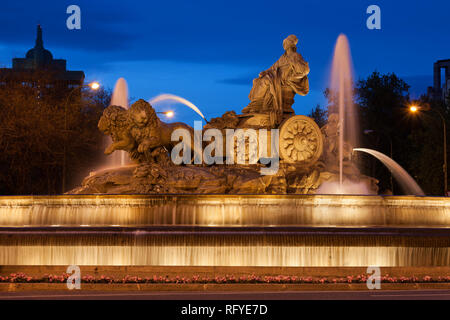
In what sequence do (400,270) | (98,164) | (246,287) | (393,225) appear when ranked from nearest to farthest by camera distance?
(246,287) → (400,270) → (393,225) → (98,164)

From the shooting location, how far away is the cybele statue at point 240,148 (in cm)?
2134

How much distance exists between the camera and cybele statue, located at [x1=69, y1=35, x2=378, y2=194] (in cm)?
2134

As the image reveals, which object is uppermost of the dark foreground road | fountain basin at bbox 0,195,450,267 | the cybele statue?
the cybele statue

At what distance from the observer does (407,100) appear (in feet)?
209

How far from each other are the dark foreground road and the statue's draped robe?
11133 millimetres

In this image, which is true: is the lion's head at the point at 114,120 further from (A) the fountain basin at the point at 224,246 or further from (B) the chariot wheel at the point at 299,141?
(A) the fountain basin at the point at 224,246

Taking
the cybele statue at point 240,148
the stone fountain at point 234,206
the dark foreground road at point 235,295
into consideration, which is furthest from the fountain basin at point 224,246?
the cybele statue at point 240,148

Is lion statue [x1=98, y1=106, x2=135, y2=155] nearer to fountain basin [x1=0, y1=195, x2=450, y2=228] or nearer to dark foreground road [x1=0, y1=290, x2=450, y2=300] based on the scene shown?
fountain basin [x1=0, y1=195, x2=450, y2=228]

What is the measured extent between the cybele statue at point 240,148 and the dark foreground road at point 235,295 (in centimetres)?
786

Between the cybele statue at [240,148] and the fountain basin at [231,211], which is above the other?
the cybele statue at [240,148]

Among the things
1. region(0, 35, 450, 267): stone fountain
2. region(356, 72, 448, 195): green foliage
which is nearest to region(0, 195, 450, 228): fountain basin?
region(0, 35, 450, 267): stone fountain
